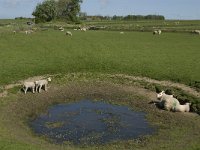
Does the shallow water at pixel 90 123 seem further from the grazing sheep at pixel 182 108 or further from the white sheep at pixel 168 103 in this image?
the grazing sheep at pixel 182 108

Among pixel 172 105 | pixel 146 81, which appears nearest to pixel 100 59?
pixel 146 81

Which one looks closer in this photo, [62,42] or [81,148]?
[81,148]

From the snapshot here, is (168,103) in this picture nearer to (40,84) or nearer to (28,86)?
(40,84)

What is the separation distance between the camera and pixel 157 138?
23.6 m

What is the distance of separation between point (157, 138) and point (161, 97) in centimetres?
736

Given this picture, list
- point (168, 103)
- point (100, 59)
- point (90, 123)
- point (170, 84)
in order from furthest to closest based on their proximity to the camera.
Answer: point (100, 59), point (170, 84), point (168, 103), point (90, 123)

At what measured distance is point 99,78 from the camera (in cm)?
3747

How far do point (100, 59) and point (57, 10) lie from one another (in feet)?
365

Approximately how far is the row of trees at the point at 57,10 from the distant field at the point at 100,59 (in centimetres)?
9144

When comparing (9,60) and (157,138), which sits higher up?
(9,60)

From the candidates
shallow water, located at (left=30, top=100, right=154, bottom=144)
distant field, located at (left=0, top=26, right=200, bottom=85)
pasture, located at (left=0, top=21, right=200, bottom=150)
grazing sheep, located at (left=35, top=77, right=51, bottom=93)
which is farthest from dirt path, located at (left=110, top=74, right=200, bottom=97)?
grazing sheep, located at (left=35, top=77, right=51, bottom=93)

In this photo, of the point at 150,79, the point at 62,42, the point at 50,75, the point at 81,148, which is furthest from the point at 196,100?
the point at 62,42

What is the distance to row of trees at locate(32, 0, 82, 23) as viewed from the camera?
145000 millimetres

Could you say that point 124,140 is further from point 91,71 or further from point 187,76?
point 91,71
